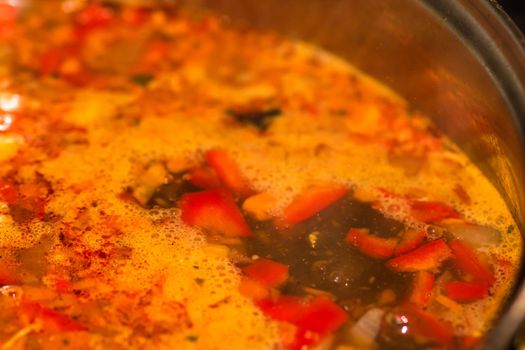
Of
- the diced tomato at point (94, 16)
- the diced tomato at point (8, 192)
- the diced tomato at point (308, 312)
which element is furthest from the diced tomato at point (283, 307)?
the diced tomato at point (94, 16)

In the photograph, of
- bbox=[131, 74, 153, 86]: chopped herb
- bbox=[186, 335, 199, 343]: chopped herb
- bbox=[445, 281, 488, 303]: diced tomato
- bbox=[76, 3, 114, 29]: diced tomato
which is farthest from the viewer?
bbox=[76, 3, 114, 29]: diced tomato

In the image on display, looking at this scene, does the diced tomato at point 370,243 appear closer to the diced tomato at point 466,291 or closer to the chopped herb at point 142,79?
the diced tomato at point 466,291

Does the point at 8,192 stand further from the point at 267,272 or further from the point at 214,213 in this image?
the point at 267,272

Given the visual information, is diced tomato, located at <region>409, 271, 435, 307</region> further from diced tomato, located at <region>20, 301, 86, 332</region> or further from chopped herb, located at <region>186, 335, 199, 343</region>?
diced tomato, located at <region>20, 301, 86, 332</region>

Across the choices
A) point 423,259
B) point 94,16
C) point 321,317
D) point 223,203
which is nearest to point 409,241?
point 423,259

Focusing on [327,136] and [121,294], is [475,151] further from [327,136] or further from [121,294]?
[121,294]

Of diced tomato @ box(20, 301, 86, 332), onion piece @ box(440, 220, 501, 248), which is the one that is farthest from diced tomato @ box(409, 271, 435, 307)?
diced tomato @ box(20, 301, 86, 332)

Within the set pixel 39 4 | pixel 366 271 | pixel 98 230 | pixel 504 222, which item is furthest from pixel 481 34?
pixel 39 4
